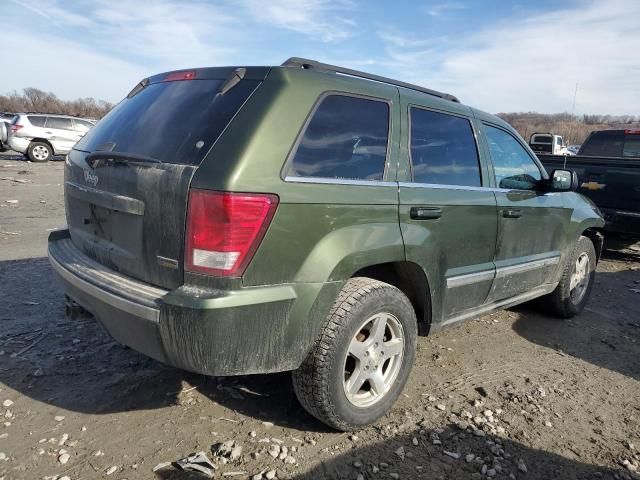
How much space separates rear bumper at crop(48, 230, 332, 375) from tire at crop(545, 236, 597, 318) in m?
3.19

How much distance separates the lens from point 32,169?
15.7 meters

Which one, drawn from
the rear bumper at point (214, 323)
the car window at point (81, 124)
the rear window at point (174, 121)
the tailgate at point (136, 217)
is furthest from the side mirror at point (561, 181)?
the car window at point (81, 124)

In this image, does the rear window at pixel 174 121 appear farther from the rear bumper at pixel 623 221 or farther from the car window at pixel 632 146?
the car window at pixel 632 146

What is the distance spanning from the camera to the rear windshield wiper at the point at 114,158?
2.34m

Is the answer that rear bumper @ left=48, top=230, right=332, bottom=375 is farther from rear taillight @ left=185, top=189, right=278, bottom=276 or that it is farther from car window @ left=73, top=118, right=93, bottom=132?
car window @ left=73, top=118, right=93, bottom=132

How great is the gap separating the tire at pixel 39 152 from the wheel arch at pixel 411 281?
756 inches

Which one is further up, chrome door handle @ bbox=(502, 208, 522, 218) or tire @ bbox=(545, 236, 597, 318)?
chrome door handle @ bbox=(502, 208, 522, 218)

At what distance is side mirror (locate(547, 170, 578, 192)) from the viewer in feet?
12.9

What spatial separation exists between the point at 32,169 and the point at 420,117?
16263 millimetres

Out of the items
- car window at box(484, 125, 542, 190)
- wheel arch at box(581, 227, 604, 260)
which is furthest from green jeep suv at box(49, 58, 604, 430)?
wheel arch at box(581, 227, 604, 260)

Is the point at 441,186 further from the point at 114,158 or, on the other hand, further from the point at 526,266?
the point at 114,158

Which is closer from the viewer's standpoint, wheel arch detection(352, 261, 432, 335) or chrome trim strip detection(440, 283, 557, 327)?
wheel arch detection(352, 261, 432, 335)

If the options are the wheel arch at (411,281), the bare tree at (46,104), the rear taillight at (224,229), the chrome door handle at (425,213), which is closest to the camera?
the rear taillight at (224,229)

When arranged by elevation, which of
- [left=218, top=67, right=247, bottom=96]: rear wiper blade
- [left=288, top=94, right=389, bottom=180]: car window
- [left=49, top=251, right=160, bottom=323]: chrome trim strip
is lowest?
[left=49, top=251, right=160, bottom=323]: chrome trim strip
